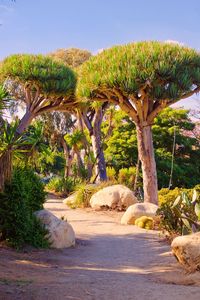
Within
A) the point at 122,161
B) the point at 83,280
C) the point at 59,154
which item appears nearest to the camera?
the point at 83,280

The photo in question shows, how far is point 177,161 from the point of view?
27078 millimetres

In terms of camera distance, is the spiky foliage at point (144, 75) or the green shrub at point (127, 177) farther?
the green shrub at point (127, 177)

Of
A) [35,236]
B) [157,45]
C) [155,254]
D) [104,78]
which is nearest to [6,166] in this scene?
[35,236]

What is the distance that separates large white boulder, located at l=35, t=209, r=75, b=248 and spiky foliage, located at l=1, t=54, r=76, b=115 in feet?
36.3

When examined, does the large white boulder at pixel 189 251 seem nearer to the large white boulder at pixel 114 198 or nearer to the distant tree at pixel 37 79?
the large white boulder at pixel 114 198

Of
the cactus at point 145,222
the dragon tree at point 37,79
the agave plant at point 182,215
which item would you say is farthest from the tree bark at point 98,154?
the agave plant at point 182,215

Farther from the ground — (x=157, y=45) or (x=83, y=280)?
(x=157, y=45)

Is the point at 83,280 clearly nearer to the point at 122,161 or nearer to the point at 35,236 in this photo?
the point at 35,236

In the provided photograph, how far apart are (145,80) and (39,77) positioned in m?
7.59

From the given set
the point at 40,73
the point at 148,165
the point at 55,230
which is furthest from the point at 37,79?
the point at 55,230

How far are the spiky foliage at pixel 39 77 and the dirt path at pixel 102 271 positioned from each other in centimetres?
945

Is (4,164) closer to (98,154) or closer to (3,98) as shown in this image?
(3,98)

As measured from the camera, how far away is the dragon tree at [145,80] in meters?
14.0

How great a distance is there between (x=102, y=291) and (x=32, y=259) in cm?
278
